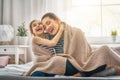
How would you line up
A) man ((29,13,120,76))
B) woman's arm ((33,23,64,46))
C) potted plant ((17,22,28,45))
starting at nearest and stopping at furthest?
1. man ((29,13,120,76))
2. woman's arm ((33,23,64,46))
3. potted plant ((17,22,28,45))

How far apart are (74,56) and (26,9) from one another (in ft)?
6.04

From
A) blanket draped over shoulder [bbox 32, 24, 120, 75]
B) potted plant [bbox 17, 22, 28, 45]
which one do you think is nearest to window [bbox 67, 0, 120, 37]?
potted plant [bbox 17, 22, 28, 45]

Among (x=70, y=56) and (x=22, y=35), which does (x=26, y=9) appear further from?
(x=70, y=56)

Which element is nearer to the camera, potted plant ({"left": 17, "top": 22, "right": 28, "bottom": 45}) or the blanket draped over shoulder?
the blanket draped over shoulder

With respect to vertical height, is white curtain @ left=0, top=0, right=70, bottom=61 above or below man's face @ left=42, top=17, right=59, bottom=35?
above

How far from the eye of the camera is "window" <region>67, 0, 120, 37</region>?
321 cm

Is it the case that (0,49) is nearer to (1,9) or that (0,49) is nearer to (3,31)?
(3,31)

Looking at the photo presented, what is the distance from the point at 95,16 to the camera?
128 inches

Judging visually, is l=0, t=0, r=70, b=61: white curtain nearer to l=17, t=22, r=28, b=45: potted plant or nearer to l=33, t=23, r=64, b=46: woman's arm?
l=17, t=22, r=28, b=45: potted plant

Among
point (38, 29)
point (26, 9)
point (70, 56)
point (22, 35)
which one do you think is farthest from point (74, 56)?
point (26, 9)

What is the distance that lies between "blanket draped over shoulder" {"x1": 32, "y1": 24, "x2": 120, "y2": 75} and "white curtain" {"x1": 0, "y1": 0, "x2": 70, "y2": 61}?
4.48ft

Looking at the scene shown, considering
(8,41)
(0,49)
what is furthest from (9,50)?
(8,41)

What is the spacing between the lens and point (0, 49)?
2.96 metres

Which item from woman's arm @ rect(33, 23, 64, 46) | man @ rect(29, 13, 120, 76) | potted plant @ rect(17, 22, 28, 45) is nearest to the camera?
man @ rect(29, 13, 120, 76)
